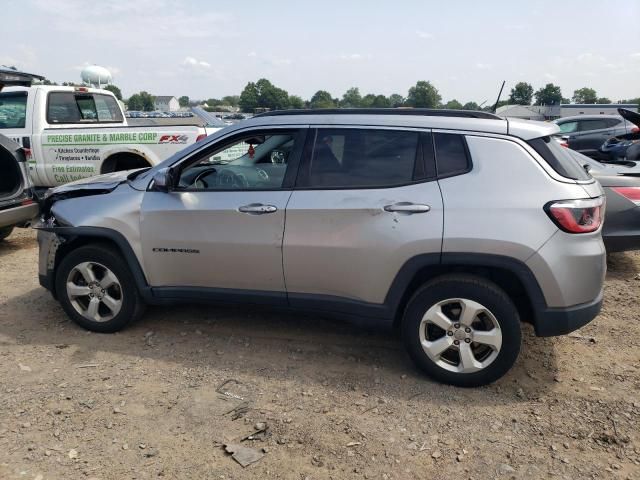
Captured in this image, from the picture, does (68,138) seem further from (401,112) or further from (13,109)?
(401,112)

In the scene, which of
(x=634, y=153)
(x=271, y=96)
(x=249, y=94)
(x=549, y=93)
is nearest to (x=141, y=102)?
(x=249, y=94)

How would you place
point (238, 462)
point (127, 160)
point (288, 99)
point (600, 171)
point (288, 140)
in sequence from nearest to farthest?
point (238, 462), point (288, 140), point (600, 171), point (127, 160), point (288, 99)

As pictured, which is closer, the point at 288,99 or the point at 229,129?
the point at 229,129

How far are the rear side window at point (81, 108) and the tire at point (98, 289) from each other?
4687 millimetres

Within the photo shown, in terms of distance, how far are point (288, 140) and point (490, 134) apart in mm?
1404

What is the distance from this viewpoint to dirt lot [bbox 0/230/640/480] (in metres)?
2.70

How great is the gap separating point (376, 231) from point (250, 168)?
3.97ft

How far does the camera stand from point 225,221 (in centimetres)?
369

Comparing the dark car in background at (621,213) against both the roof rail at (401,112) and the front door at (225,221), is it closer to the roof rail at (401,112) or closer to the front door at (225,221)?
the roof rail at (401,112)

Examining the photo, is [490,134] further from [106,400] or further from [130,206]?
[106,400]

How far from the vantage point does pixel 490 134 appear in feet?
10.7

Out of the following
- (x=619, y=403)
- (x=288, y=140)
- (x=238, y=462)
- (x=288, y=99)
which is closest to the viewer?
(x=238, y=462)

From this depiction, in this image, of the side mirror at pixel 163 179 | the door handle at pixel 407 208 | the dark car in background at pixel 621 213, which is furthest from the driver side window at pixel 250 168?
the dark car in background at pixel 621 213

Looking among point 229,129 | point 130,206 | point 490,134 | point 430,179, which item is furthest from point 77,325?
point 490,134
